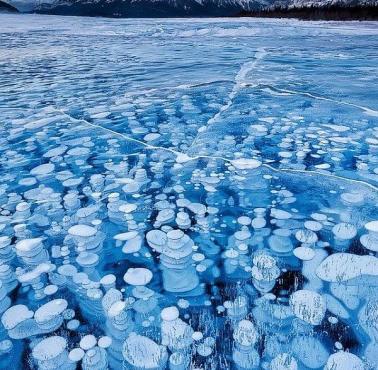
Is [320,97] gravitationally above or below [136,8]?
above

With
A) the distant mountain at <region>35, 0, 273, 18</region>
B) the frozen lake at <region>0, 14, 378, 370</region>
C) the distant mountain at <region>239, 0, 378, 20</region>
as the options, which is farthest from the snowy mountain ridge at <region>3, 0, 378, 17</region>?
the frozen lake at <region>0, 14, 378, 370</region>

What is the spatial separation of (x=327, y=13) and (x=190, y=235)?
3665cm

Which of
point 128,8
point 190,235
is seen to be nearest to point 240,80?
point 190,235

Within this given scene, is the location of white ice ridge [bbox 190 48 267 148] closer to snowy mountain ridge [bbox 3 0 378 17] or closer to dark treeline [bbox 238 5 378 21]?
dark treeline [bbox 238 5 378 21]

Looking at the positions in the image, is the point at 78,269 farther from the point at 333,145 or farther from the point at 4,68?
the point at 4,68

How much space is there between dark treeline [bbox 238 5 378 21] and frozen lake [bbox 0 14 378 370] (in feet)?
89.4

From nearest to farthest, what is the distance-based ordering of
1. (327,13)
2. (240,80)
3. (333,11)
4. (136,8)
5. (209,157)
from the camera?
(209,157), (240,80), (327,13), (333,11), (136,8)

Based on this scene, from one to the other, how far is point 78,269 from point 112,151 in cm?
171

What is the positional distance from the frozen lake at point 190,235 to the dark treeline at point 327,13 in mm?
27235

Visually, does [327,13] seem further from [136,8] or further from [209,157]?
[136,8]

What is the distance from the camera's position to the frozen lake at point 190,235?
4.51 ft

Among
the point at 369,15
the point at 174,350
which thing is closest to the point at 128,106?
the point at 174,350

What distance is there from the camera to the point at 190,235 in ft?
6.65

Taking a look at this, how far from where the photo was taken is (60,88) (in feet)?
18.9
